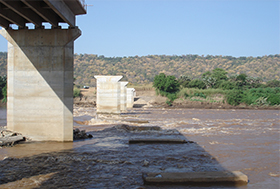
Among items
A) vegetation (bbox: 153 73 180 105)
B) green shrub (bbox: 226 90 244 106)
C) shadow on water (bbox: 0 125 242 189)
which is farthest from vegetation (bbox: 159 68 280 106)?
shadow on water (bbox: 0 125 242 189)

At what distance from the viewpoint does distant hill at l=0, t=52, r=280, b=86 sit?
401ft

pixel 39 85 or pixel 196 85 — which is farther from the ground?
pixel 196 85

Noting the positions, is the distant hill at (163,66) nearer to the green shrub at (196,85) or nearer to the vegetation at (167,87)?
the green shrub at (196,85)

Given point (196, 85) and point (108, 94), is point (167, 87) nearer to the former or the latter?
point (196, 85)

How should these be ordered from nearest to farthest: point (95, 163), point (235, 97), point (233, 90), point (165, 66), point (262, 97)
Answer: point (95, 163) → point (262, 97) → point (235, 97) → point (233, 90) → point (165, 66)

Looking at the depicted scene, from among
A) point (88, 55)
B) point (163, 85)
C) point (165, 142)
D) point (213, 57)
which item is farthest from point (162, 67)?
point (165, 142)

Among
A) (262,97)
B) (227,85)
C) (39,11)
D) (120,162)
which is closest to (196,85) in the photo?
(227,85)

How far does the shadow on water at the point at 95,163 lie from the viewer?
27.7 feet

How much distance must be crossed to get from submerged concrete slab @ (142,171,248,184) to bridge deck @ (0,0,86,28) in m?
6.89

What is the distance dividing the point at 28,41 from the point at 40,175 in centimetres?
748

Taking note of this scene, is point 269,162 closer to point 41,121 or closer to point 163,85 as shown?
point 41,121

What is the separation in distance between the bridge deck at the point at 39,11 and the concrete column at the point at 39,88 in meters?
0.71

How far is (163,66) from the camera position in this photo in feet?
464

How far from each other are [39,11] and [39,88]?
3.62m
